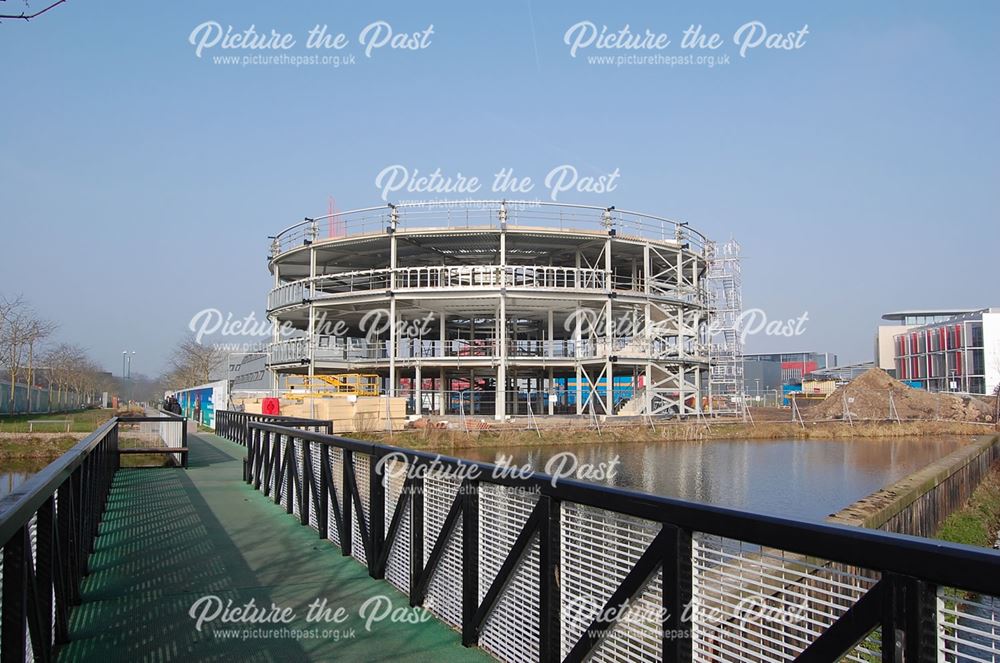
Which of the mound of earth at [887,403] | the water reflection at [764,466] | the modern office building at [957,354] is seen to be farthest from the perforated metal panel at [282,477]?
the modern office building at [957,354]

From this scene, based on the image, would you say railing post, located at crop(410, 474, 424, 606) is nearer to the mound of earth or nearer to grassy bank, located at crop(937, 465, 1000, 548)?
grassy bank, located at crop(937, 465, 1000, 548)

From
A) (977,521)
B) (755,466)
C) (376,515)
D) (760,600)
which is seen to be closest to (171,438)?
(376,515)

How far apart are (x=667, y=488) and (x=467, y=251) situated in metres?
24.9

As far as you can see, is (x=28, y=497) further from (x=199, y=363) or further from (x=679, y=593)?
(x=199, y=363)

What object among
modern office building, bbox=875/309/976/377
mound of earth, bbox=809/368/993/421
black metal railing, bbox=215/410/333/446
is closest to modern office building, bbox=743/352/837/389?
modern office building, bbox=875/309/976/377

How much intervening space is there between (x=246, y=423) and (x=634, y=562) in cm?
1640

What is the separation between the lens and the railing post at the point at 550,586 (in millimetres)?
3896

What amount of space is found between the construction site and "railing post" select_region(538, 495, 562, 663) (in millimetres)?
27194

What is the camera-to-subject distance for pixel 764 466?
25.3 m

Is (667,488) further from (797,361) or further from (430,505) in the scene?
(797,361)

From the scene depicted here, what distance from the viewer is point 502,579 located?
14.3ft

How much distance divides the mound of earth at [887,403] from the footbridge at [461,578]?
45565 mm

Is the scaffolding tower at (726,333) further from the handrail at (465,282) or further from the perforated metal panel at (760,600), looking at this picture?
the perforated metal panel at (760,600)

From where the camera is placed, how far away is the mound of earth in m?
46.7
